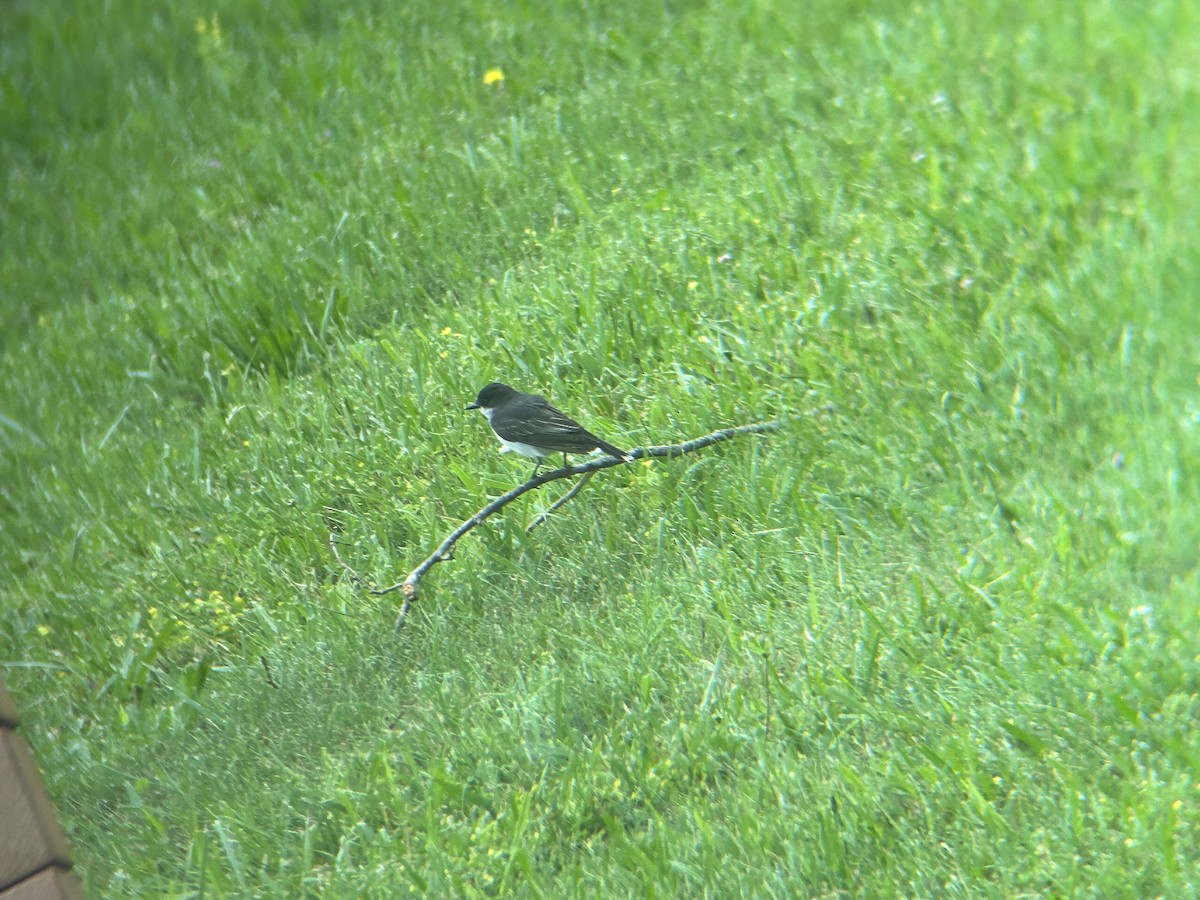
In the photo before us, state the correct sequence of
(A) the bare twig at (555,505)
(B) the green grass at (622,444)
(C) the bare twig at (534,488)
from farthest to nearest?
(A) the bare twig at (555,505), (C) the bare twig at (534,488), (B) the green grass at (622,444)

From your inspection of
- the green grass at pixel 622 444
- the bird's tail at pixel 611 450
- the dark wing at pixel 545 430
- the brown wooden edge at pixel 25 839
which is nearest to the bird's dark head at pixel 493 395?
the dark wing at pixel 545 430

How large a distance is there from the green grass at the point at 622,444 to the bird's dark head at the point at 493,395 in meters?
0.24

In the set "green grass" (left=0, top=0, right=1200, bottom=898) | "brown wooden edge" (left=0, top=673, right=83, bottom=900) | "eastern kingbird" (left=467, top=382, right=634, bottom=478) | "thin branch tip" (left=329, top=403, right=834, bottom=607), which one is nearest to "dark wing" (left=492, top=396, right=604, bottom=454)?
"eastern kingbird" (left=467, top=382, right=634, bottom=478)

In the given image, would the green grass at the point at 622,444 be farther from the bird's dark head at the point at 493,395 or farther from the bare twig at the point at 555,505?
the bird's dark head at the point at 493,395

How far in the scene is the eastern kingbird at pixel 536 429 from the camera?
4.38 metres

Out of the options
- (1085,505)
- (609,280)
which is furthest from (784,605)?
(609,280)

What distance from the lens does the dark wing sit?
14.4 ft

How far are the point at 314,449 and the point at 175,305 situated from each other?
1.46 m

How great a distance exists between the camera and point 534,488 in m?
4.54

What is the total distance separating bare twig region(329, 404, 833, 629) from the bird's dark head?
1.07 ft

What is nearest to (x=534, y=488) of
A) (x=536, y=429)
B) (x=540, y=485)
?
(x=540, y=485)

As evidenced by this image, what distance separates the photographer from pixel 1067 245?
5996mm

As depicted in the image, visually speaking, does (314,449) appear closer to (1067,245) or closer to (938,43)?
(1067,245)

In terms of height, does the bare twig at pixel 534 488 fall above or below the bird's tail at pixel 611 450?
below
